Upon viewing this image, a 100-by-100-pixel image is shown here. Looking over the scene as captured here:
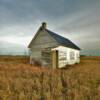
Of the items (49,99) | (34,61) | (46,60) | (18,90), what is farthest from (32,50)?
(49,99)

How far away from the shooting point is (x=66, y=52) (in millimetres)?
18984

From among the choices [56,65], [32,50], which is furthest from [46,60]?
[32,50]

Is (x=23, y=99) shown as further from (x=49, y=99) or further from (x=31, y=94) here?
(x=49, y=99)

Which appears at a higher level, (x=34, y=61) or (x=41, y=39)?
(x=41, y=39)

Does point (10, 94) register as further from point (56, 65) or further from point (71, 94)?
point (56, 65)

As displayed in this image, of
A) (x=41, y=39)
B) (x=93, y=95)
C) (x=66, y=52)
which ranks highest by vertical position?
(x=41, y=39)

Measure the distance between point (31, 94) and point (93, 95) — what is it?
8.31ft

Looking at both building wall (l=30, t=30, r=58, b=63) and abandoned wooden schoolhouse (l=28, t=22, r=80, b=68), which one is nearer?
abandoned wooden schoolhouse (l=28, t=22, r=80, b=68)

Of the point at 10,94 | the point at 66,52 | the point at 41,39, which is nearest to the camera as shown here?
the point at 10,94

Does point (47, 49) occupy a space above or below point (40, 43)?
below

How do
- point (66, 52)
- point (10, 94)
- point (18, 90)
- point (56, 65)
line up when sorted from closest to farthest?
point (10, 94) < point (18, 90) < point (56, 65) < point (66, 52)

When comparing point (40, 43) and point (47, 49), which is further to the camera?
point (40, 43)

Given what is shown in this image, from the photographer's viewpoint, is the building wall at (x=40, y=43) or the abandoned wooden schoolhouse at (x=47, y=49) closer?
the abandoned wooden schoolhouse at (x=47, y=49)

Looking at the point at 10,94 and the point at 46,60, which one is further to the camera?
the point at 46,60
